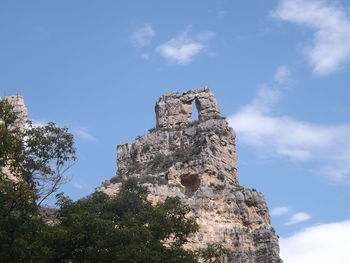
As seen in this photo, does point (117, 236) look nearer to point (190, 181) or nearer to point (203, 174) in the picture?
point (203, 174)

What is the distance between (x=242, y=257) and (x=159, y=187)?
7825mm

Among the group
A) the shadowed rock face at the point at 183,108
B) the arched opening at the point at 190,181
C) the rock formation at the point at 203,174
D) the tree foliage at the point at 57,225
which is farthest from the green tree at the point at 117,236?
the shadowed rock face at the point at 183,108

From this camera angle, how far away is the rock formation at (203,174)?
158 feet

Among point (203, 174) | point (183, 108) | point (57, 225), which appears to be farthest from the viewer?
point (183, 108)

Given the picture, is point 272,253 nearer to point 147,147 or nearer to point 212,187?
point 212,187

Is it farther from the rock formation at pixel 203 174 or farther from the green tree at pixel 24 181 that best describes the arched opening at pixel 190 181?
the green tree at pixel 24 181

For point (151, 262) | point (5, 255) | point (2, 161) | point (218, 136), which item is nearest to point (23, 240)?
point (5, 255)

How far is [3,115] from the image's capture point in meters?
24.3

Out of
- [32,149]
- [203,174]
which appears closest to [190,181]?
[203,174]

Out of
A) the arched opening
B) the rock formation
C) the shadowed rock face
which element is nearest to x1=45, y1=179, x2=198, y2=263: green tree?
the rock formation

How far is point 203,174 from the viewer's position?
5162 centimetres

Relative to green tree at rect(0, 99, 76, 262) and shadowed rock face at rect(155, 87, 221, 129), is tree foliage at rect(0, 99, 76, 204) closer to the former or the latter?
green tree at rect(0, 99, 76, 262)

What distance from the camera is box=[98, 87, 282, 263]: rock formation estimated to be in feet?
158

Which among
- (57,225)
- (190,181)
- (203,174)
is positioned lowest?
(57,225)
